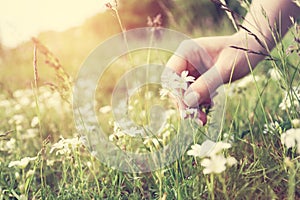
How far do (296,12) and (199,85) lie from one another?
0.51 metres

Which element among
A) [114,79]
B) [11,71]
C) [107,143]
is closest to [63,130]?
[107,143]

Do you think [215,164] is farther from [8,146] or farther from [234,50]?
[8,146]

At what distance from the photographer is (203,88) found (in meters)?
1.41

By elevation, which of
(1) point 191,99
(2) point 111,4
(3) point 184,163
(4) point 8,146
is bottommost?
(3) point 184,163

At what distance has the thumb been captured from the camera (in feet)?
4.43

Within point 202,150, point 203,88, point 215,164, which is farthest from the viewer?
point 203,88

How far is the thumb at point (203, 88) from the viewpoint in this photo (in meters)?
1.35

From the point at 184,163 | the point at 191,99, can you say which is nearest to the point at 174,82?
the point at 191,99

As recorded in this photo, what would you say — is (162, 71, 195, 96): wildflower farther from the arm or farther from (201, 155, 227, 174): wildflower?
(201, 155, 227, 174): wildflower

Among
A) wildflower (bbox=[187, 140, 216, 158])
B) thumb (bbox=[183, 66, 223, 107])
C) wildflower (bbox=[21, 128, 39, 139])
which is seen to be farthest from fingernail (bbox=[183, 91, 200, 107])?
wildflower (bbox=[21, 128, 39, 139])

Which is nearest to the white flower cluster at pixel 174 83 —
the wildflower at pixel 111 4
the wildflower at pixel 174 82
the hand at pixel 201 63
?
the wildflower at pixel 174 82

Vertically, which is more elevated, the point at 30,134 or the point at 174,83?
the point at 174,83

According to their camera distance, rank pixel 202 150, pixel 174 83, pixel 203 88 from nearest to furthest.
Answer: pixel 202 150 < pixel 174 83 < pixel 203 88

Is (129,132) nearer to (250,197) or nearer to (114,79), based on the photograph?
(250,197)
